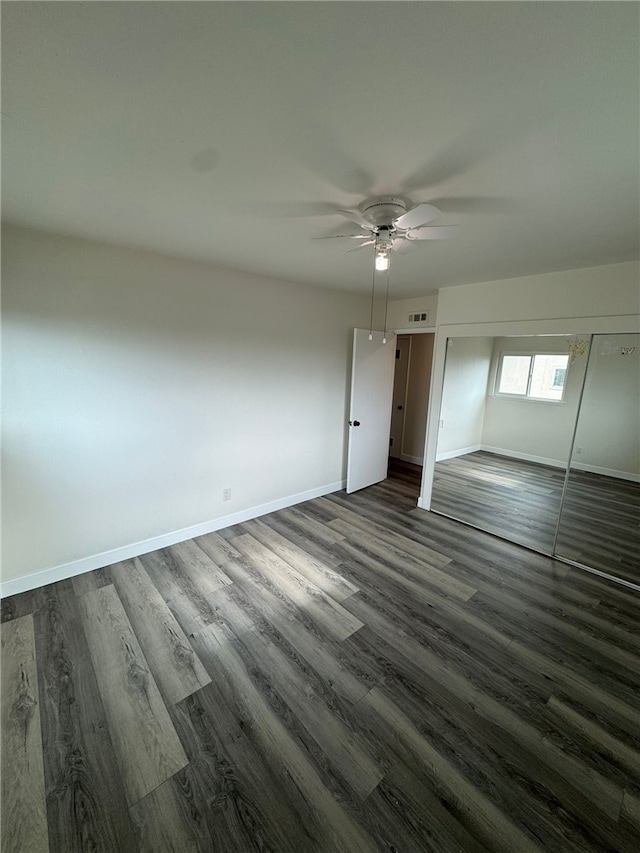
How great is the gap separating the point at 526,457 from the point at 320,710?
3.09 metres

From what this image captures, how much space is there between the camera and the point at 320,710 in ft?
5.44

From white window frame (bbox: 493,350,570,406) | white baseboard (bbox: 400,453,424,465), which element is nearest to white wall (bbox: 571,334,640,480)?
white window frame (bbox: 493,350,570,406)

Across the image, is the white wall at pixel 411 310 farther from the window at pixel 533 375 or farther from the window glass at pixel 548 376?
the window glass at pixel 548 376

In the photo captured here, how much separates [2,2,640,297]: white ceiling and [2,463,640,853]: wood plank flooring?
100 inches

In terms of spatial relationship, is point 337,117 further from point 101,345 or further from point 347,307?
point 347,307

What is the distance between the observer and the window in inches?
121

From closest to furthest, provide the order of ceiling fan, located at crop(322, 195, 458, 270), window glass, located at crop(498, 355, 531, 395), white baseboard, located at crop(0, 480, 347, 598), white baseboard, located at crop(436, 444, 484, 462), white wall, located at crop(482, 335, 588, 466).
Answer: ceiling fan, located at crop(322, 195, 458, 270), white baseboard, located at crop(0, 480, 347, 598), white wall, located at crop(482, 335, 588, 466), window glass, located at crop(498, 355, 531, 395), white baseboard, located at crop(436, 444, 484, 462)

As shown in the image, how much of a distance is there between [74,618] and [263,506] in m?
1.86

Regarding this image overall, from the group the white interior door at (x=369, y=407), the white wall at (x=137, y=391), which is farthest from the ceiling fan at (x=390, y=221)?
the white interior door at (x=369, y=407)

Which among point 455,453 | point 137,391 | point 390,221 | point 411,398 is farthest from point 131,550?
point 411,398

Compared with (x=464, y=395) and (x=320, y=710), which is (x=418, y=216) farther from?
(x=464, y=395)

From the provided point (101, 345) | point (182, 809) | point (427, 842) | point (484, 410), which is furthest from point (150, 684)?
point (484, 410)

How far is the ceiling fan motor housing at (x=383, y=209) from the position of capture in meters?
1.62

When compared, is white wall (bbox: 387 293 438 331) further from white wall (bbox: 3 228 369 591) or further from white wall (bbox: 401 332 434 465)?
white wall (bbox: 401 332 434 465)
